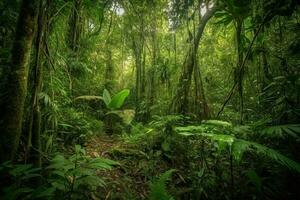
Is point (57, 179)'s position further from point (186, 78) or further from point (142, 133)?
point (186, 78)

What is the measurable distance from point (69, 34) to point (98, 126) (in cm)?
200

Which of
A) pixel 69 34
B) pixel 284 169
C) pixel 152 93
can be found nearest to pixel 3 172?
pixel 284 169

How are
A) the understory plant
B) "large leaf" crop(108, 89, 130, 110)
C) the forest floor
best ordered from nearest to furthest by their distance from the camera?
the understory plant < the forest floor < "large leaf" crop(108, 89, 130, 110)

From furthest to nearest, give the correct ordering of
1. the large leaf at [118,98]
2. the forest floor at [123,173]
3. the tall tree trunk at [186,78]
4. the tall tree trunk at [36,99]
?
1. the large leaf at [118,98]
2. the tall tree trunk at [186,78]
3. the forest floor at [123,173]
4. the tall tree trunk at [36,99]

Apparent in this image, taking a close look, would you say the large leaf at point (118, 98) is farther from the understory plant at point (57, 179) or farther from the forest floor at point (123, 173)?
the understory plant at point (57, 179)

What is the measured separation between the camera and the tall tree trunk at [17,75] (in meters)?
2.02

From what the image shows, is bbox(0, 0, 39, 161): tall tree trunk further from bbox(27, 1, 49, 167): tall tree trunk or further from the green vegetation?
bbox(27, 1, 49, 167): tall tree trunk

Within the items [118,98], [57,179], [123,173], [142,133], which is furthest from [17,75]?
[118,98]

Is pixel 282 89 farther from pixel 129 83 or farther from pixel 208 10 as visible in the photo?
pixel 129 83

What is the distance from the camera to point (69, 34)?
5082 mm

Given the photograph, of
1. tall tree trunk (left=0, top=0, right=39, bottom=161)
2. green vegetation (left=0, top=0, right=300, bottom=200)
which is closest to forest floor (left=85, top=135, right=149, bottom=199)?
green vegetation (left=0, top=0, right=300, bottom=200)

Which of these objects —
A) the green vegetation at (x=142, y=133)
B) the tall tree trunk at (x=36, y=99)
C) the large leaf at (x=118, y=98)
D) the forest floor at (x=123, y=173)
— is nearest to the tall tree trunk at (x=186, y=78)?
the green vegetation at (x=142, y=133)

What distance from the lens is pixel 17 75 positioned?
2051 mm

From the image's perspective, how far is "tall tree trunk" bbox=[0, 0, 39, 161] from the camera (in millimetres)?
2021
